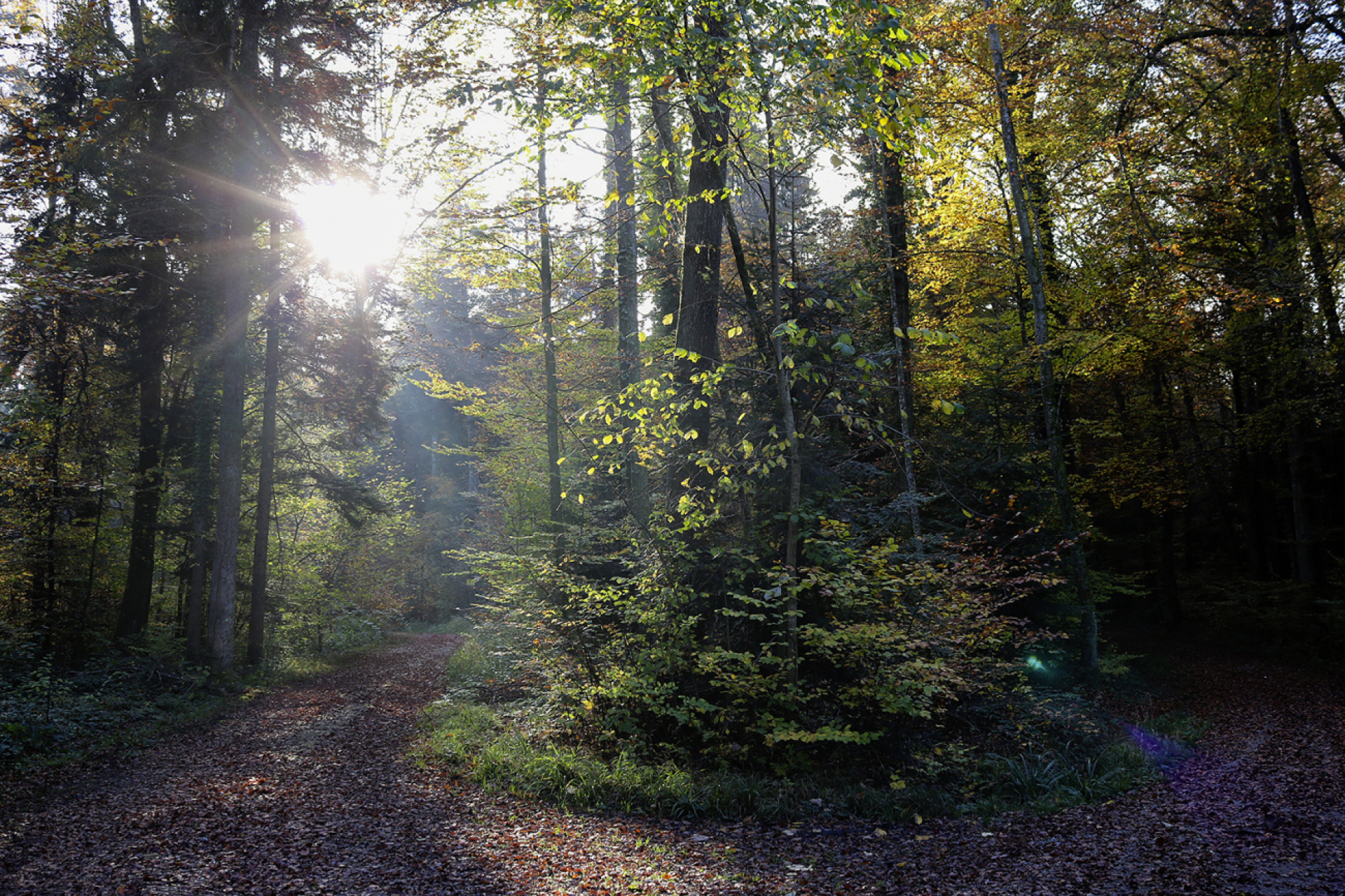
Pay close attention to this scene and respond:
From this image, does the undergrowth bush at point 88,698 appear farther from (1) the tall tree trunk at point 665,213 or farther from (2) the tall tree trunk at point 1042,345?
(2) the tall tree trunk at point 1042,345

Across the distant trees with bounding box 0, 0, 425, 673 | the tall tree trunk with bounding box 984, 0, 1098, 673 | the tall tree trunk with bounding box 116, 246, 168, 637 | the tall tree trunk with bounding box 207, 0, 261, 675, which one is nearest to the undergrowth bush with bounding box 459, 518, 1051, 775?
the tall tree trunk with bounding box 984, 0, 1098, 673

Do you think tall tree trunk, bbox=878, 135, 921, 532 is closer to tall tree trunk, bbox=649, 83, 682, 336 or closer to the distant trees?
tall tree trunk, bbox=649, 83, 682, 336

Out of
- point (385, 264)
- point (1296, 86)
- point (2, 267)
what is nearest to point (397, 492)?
point (385, 264)

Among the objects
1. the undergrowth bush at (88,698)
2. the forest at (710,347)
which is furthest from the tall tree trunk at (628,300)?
the undergrowth bush at (88,698)

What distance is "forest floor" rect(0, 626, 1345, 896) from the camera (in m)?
4.23

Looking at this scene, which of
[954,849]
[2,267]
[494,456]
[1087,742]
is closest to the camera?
[954,849]

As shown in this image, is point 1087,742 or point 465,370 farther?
point 465,370

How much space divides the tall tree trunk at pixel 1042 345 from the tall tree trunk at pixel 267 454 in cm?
1342

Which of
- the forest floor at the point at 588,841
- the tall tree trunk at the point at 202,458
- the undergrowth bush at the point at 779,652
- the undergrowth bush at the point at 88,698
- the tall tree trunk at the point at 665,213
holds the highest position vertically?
the tall tree trunk at the point at 665,213

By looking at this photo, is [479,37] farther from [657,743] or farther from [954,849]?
[954,849]

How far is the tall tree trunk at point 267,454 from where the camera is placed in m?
13.4

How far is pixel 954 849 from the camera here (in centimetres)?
475

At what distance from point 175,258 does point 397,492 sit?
1069 cm

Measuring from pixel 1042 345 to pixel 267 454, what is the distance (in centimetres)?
1450
